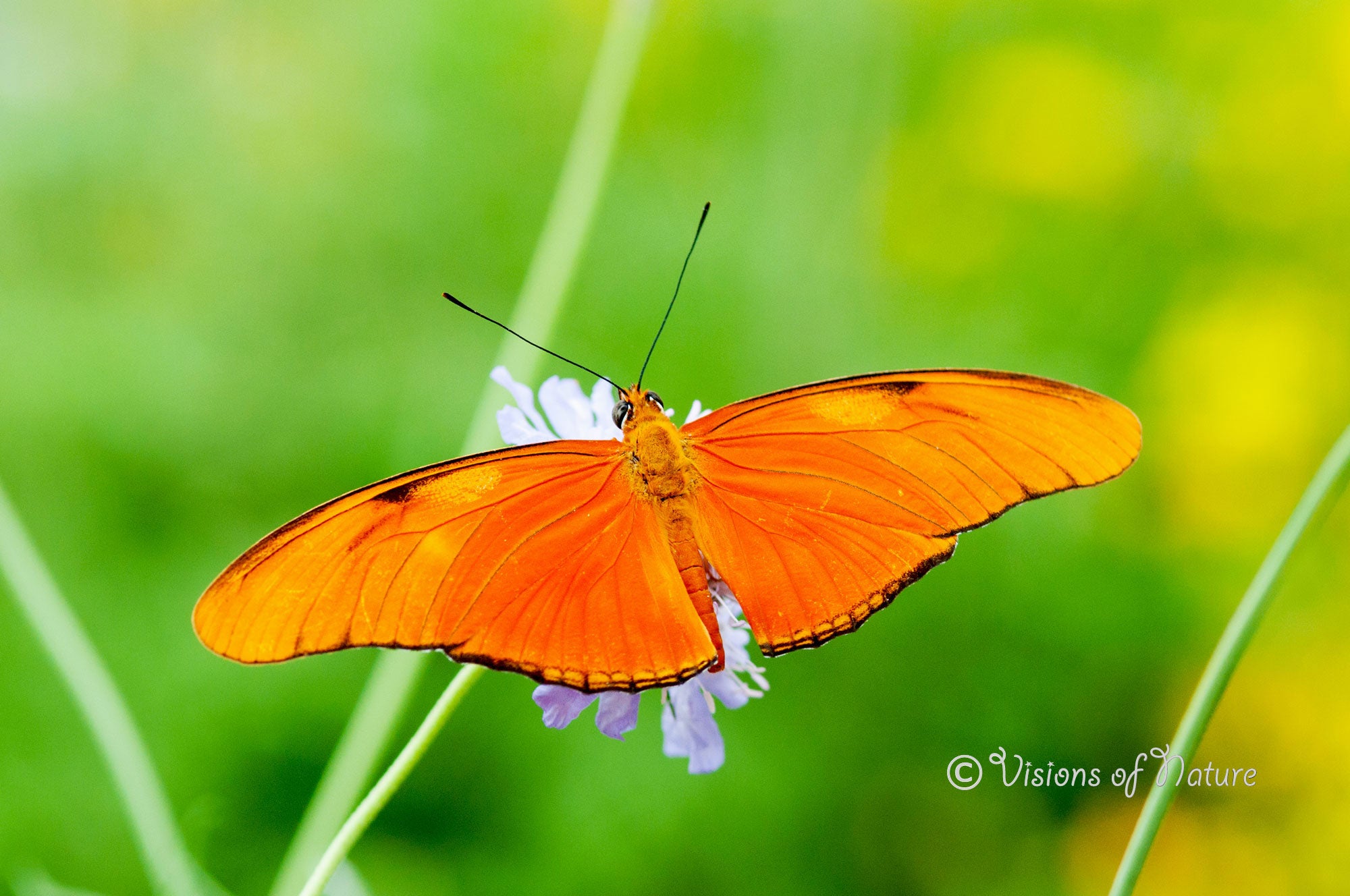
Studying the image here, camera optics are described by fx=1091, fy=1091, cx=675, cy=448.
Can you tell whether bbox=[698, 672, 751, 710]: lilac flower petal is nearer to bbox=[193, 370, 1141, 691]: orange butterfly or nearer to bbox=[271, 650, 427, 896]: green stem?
bbox=[193, 370, 1141, 691]: orange butterfly

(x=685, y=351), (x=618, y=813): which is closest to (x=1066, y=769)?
(x=618, y=813)

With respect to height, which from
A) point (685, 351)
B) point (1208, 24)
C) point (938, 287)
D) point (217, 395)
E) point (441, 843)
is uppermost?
point (1208, 24)

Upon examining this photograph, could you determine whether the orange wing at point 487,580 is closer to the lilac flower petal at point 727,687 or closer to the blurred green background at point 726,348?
the lilac flower petal at point 727,687

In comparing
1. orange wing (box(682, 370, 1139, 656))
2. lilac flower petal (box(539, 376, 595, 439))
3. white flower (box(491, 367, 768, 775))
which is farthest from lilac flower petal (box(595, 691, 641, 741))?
lilac flower petal (box(539, 376, 595, 439))

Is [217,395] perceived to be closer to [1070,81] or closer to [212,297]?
[212,297]

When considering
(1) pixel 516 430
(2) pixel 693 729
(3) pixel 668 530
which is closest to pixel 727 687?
(2) pixel 693 729

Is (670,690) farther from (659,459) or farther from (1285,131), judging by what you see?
(1285,131)
